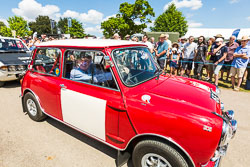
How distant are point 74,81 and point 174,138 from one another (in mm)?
1857

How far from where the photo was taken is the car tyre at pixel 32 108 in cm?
336

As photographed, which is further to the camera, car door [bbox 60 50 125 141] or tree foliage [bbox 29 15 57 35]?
tree foliage [bbox 29 15 57 35]

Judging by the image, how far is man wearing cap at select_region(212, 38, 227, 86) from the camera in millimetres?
6044

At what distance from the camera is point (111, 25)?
116ft

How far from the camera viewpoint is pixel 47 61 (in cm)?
327

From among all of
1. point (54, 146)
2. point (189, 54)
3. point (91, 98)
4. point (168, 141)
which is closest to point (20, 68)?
point (54, 146)

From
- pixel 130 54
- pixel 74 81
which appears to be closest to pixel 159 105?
pixel 130 54

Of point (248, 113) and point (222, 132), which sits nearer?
point (222, 132)


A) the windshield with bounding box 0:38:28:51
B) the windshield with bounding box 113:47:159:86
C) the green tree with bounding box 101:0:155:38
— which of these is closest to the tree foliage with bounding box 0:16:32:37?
the green tree with bounding box 101:0:155:38

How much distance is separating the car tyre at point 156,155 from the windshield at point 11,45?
7753mm

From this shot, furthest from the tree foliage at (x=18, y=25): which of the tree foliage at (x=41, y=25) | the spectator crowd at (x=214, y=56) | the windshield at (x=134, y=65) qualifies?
the windshield at (x=134, y=65)

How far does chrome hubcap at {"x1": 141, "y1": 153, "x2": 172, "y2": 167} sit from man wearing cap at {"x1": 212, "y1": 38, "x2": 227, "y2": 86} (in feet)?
18.4

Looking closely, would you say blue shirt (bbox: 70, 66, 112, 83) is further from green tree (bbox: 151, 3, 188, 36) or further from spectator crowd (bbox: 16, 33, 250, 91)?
green tree (bbox: 151, 3, 188, 36)

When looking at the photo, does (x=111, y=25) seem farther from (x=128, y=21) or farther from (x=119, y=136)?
(x=119, y=136)
